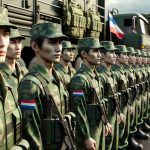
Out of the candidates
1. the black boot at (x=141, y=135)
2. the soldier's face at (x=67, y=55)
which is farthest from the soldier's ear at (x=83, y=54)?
the black boot at (x=141, y=135)

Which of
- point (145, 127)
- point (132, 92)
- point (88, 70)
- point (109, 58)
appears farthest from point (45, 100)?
point (145, 127)

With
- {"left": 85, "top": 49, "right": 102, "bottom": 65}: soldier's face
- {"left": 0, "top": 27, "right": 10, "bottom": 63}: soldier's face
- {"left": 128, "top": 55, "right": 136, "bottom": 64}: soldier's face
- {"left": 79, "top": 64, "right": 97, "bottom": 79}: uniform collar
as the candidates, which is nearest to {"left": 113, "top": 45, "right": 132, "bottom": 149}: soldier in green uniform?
{"left": 128, "top": 55, "right": 136, "bottom": 64}: soldier's face

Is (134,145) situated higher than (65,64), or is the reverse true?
(65,64)

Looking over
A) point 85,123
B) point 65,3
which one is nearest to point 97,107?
point 85,123

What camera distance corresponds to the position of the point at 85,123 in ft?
12.0

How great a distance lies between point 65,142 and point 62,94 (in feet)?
1.33

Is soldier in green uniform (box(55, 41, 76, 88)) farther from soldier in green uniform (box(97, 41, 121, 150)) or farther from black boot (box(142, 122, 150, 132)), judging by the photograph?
black boot (box(142, 122, 150, 132))

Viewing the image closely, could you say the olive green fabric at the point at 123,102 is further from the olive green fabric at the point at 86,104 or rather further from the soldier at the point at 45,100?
the soldier at the point at 45,100

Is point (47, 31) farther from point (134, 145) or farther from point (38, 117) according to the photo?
point (134, 145)

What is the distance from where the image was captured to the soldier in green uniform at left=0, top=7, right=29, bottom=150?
2.10 meters

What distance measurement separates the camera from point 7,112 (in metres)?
2.21

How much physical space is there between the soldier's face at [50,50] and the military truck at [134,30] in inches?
350

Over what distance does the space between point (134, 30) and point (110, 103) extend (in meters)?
7.47

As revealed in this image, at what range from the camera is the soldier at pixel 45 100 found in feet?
8.72
